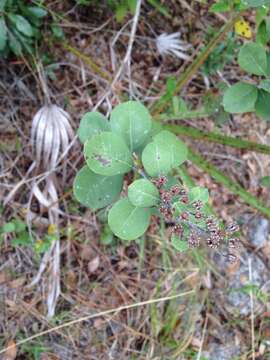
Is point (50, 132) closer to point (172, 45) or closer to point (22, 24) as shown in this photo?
point (22, 24)

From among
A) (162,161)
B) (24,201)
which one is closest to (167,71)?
(24,201)

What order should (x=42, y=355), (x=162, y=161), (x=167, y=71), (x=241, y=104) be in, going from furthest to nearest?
(x=167, y=71) → (x=42, y=355) → (x=241, y=104) → (x=162, y=161)

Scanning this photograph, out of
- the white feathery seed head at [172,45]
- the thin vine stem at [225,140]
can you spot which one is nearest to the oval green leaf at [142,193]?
the thin vine stem at [225,140]

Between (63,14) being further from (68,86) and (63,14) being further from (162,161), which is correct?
(162,161)

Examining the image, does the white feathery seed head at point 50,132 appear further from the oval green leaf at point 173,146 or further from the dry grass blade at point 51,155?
the oval green leaf at point 173,146

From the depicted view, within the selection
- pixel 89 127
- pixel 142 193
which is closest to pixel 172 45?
pixel 89 127

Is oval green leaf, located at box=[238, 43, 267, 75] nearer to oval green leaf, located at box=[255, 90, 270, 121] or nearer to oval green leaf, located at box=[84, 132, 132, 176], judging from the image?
oval green leaf, located at box=[255, 90, 270, 121]
